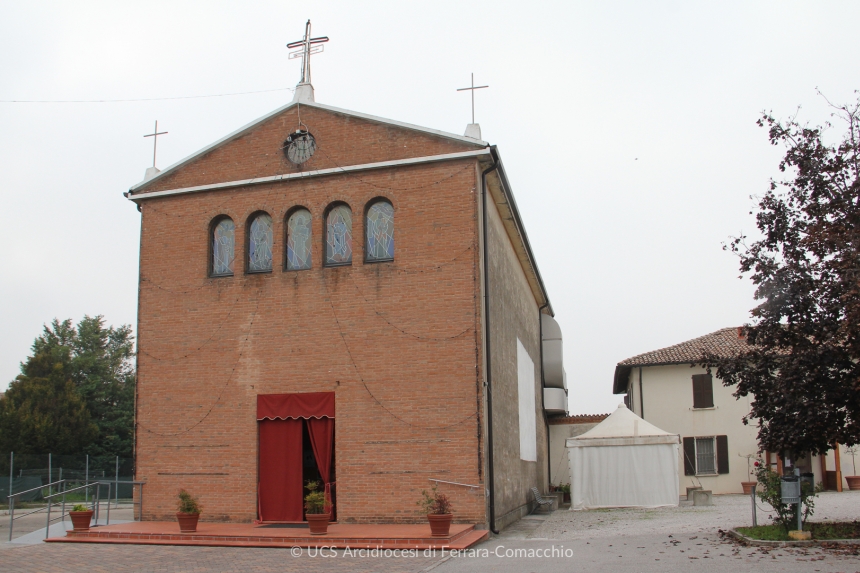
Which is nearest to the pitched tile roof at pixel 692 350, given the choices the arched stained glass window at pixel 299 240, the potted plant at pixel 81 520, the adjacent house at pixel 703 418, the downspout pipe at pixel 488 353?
the adjacent house at pixel 703 418

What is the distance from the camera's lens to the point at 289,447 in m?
14.9

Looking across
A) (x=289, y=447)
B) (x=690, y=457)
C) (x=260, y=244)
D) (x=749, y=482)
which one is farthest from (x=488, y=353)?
(x=749, y=482)

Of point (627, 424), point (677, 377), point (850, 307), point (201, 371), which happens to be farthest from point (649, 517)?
point (677, 377)

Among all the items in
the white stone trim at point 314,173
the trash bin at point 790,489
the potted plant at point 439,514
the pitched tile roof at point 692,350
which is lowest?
the potted plant at point 439,514

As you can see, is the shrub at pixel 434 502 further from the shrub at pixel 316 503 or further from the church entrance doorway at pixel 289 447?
the church entrance doorway at pixel 289 447

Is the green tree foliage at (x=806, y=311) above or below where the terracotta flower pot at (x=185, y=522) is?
above

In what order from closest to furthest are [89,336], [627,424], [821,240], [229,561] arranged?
[229,561]
[821,240]
[627,424]
[89,336]

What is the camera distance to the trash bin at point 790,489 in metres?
12.2

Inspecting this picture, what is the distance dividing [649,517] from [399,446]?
23.5 feet

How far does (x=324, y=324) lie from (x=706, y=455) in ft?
65.0

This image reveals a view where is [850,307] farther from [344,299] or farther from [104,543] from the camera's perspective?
[104,543]

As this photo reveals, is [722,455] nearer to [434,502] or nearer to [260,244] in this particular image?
[434,502]

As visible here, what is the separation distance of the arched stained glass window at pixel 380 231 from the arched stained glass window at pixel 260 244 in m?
2.12

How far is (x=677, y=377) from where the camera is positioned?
30344mm
